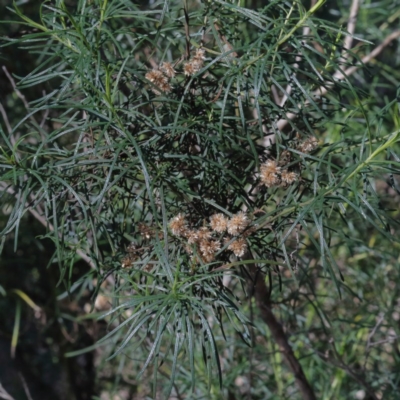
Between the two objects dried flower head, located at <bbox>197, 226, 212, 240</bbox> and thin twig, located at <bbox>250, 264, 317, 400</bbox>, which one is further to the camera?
thin twig, located at <bbox>250, 264, 317, 400</bbox>

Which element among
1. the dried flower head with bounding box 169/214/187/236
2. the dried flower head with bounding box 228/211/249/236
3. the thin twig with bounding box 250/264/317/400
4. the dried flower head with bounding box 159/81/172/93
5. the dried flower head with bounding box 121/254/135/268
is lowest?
the thin twig with bounding box 250/264/317/400

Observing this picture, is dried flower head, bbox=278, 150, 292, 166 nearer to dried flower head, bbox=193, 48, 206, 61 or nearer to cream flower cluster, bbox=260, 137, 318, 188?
cream flower cluster, bbox=260, 137, 318, 188

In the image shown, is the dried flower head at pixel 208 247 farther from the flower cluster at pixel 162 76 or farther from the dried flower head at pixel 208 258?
the flower cluster at pixel 162 76

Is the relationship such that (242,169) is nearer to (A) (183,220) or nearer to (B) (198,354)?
(A) (183,220)

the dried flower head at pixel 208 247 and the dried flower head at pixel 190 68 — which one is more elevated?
the dried flower head at pixel 190 68

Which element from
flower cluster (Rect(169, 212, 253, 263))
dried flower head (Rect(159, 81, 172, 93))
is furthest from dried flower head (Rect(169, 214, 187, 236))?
dried flower head (Rect(159, 81, 172, 93))

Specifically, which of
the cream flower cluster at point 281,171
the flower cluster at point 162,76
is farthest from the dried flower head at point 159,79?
the cream flower cluster at point 281,171
